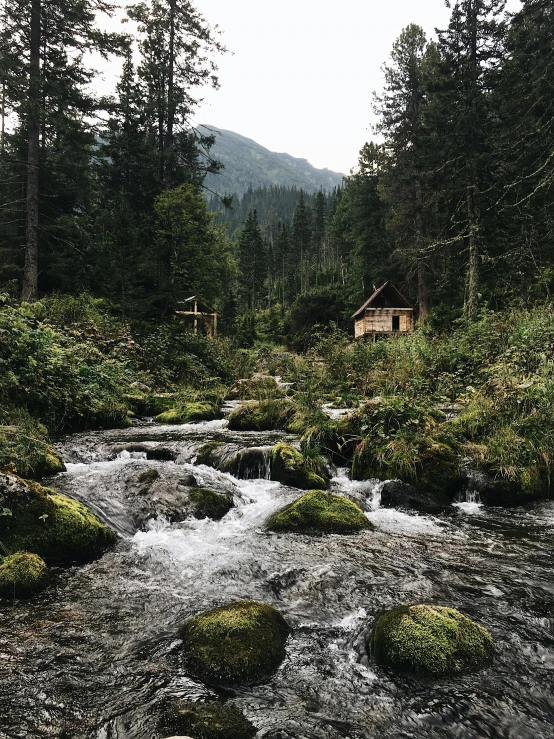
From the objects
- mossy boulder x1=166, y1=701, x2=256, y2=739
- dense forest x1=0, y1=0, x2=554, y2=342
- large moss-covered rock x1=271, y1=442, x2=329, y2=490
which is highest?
dense forest x1=0, y1=0, x2=554, y2=342

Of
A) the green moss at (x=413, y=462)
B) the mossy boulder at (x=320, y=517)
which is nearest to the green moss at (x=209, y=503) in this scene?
the mossy boulder at (x=320, y=517)

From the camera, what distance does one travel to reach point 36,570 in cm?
400

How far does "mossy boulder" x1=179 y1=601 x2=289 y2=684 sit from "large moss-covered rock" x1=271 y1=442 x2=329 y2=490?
12.8 ft

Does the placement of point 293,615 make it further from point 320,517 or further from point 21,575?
point 21,575

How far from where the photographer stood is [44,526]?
4594mm

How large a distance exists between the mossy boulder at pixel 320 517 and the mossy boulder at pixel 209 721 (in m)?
3.13

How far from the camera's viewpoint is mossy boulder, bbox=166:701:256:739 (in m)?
2.39

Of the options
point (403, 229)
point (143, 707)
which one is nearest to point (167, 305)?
point (403, 229)

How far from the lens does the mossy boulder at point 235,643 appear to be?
2918 millimetres

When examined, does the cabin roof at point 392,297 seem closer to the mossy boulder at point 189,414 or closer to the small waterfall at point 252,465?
the mossy boulder at point 189,414

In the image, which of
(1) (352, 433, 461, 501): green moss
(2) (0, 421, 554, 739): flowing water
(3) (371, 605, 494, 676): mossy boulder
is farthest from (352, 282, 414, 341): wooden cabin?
(3) (371, 605, 494, 676): mossy boulder

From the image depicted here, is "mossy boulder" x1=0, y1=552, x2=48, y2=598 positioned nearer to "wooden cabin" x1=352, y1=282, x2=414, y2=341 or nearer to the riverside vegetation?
the riverside vegetation

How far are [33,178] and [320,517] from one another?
20.6 m

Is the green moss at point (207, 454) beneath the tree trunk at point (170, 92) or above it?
beneath
